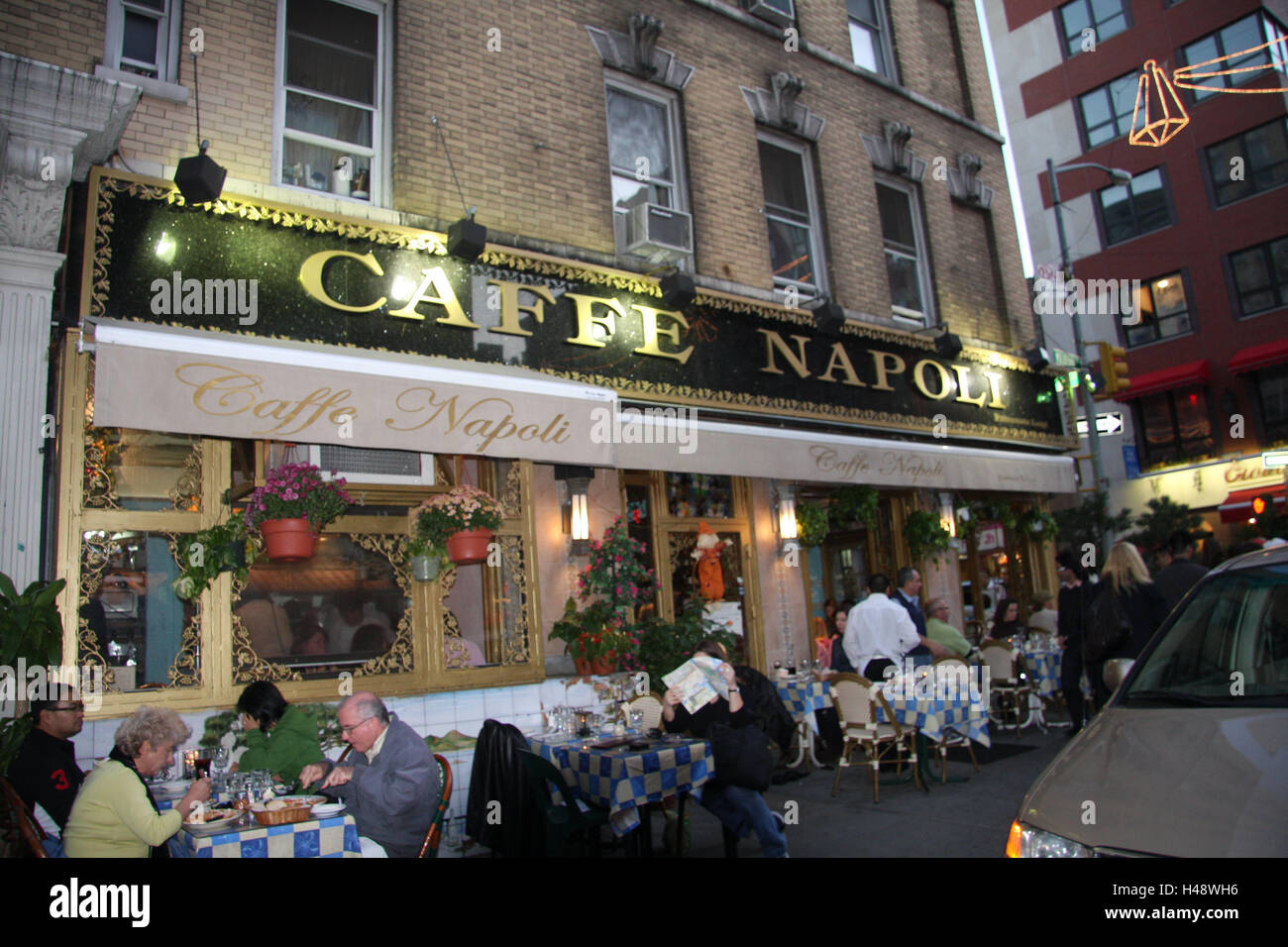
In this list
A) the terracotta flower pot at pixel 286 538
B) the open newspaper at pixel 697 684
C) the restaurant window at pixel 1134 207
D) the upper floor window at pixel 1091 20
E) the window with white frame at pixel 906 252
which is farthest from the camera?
the upper floor window at pixel 1091 20

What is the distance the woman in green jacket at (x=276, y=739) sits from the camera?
5.50m

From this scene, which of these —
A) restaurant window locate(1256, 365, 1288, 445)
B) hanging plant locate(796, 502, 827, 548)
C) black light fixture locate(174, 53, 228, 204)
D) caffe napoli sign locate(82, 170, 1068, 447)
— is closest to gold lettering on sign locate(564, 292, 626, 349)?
caffe napoli sign locate(82, 170, 1068, 447)

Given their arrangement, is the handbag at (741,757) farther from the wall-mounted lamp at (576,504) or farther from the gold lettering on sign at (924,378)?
the gold lettering on sign at (924,378)

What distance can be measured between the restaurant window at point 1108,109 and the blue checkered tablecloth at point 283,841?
3242cm

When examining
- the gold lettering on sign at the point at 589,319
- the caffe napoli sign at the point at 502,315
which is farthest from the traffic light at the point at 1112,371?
the gold lettering on sign at the point at 589,319

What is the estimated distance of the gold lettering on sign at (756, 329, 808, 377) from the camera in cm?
1093

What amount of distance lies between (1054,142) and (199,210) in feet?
101

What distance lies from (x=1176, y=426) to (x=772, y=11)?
70.0 ft

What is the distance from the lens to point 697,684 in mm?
5590

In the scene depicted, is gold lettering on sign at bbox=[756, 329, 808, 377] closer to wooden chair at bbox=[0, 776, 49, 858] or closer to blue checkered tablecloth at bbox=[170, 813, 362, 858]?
blue checkered tablecloth at bbox=[170, 813, 362, 858]

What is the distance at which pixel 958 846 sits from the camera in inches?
237

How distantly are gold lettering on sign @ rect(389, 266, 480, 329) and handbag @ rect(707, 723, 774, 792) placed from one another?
4.70 m

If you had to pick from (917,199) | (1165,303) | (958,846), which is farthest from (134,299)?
(1165,303)

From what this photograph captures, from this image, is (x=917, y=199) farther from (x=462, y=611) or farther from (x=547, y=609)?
(x=462, y=611)
